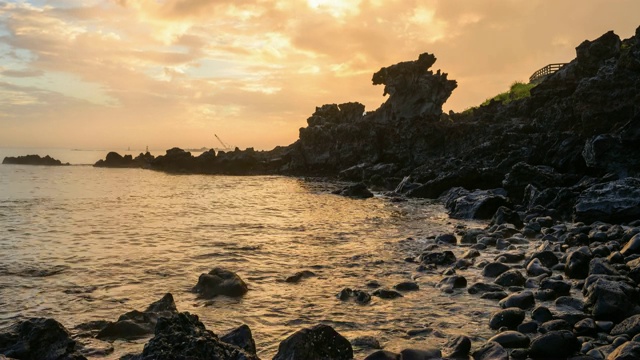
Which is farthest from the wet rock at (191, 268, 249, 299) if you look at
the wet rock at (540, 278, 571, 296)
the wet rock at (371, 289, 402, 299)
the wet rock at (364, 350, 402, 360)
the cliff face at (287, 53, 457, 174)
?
the cliff face at (287, 53, 457, 174)

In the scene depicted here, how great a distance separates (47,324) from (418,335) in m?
6.56

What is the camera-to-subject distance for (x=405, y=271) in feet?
43.8

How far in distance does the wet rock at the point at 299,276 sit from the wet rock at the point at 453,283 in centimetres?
373

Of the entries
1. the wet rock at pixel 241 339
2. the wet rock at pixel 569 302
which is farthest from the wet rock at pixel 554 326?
the wet rock at pixel 241 339

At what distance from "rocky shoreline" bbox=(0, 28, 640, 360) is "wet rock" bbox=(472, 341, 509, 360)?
0.03m

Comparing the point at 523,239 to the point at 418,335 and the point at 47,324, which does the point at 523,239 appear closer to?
the point at 418,335

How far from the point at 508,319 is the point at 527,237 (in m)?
Result: 10.5

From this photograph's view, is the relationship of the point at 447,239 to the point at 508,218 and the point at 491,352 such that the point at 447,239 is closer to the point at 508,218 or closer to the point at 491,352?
the point at 508,218

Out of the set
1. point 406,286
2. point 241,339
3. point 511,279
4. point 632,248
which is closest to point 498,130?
point 632,248

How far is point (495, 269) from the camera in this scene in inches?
480

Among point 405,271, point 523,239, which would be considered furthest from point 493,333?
point 523,239

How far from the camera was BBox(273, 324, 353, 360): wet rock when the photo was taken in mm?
6641

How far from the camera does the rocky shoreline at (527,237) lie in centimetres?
695

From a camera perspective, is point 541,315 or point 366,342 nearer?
point 366,342
